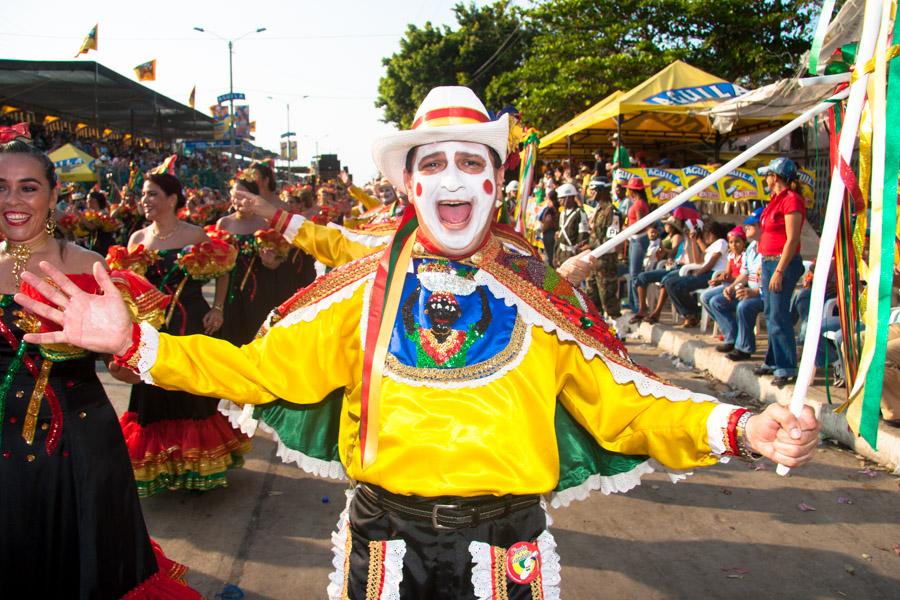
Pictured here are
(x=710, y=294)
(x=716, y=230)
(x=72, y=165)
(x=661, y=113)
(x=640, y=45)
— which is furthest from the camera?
(x=640, y=45)

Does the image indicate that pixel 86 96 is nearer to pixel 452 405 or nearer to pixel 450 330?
pixel 450 330

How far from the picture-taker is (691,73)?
13.8m

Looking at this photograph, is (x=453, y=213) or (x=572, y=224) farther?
(x=572, y=224)

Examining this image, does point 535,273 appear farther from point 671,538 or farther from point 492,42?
point 492,42

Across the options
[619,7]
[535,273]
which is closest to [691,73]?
[619,7]

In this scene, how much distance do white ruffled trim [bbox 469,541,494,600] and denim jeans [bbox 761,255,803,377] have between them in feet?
17.4

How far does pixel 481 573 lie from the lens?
215 cm

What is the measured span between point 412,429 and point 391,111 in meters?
45.4

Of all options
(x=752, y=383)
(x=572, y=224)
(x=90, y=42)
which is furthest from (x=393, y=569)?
(x=90, y=42)

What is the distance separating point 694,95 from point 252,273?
936 centimetres

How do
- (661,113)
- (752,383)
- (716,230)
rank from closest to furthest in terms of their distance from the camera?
(752,383), (716,230), (661,113)

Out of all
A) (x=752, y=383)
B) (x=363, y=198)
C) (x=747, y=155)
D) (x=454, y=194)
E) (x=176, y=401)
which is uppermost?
(x=363, y=198)

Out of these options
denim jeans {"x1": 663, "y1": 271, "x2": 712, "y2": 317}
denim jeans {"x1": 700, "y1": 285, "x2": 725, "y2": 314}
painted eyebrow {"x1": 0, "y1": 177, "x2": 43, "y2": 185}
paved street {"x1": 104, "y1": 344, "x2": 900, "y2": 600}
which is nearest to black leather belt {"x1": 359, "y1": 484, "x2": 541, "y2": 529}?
paved street {"x1": 104, "y1": 344, "x2": 900, "y2": 600}

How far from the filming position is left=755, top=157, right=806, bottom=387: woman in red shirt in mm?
6445
